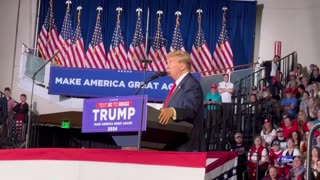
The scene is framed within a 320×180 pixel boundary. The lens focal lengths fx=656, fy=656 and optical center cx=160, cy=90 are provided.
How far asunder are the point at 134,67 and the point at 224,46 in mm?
2588

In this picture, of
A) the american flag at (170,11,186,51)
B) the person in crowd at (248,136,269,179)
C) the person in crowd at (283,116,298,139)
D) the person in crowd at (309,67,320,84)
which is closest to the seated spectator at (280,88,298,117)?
the person in crowd at (309,67,320,84)

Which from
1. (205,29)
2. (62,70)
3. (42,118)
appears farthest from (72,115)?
(205,29)

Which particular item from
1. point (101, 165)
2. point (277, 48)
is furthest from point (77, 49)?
point (101, 165)

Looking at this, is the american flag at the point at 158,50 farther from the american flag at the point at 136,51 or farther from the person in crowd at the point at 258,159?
the person in crowd at the point at 258,159

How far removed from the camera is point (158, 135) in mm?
4910

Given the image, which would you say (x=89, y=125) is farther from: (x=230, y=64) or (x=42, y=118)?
(x=230, y=64)

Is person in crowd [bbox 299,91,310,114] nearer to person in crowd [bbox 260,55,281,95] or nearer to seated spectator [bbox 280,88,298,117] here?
seated spectator [bbox 280,88,298,117]

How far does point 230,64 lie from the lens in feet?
59.7

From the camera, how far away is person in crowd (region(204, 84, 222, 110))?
14.0 metres

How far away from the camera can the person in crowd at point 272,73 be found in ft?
52.4

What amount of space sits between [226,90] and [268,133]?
8.21 ft

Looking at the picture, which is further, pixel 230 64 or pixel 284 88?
pixel 230 64

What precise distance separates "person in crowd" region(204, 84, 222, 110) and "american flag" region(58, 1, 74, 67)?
493cm

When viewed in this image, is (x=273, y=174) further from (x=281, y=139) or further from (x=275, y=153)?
(x=281, y=139)
